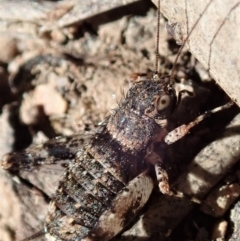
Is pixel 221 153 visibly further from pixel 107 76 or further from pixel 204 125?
pixel 107 76

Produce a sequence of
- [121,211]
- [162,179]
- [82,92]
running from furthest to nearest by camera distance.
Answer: [82,92] → [162,179] → [121,211]

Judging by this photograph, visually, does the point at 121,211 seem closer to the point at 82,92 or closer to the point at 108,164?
the point at 108,164

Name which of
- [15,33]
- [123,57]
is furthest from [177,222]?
[15,33]

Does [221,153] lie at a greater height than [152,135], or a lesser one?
lesser

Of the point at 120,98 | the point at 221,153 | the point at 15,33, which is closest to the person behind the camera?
the point at 221,153

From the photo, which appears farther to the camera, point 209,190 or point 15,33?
point 15,33

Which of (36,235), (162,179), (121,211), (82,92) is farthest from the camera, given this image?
(82,92)

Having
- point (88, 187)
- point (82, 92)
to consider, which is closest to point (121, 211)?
point (88, 187)

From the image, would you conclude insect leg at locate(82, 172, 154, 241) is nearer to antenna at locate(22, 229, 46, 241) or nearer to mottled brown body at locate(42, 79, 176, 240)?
mottled brown body at locate(42, 79, 176, 240)

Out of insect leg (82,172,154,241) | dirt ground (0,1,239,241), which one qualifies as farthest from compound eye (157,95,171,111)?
insect leg (82,172,154,241)
